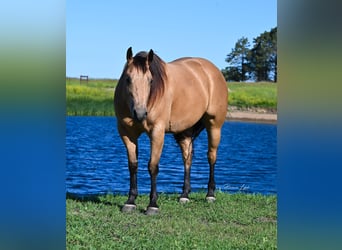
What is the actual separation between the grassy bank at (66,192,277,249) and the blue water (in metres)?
1.40

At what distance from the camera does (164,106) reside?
17.9ft

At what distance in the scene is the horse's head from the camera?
4805mm

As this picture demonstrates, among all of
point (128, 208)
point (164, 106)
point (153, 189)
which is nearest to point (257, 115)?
point (164, 106)

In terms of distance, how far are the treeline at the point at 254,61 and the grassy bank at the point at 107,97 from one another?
909mm

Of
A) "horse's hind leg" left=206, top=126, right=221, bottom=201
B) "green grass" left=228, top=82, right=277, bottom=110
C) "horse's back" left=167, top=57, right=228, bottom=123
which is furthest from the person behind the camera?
"green grass" left=228, top=82, right=277, bottom=110

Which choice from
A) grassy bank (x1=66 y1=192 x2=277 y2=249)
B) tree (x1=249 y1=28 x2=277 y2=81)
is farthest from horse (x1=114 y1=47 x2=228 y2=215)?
tree (x1=249 y1=28 x2=277 y2=81)

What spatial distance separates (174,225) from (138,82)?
143 centimetres

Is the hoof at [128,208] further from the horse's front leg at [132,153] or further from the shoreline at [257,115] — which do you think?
the shoreline at [257,115]

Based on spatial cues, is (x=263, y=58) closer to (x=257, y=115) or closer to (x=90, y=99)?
(x=257, y=115)

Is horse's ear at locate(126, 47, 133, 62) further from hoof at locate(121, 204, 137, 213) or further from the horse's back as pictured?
hoof at locate(121, 204, 137, 213)
